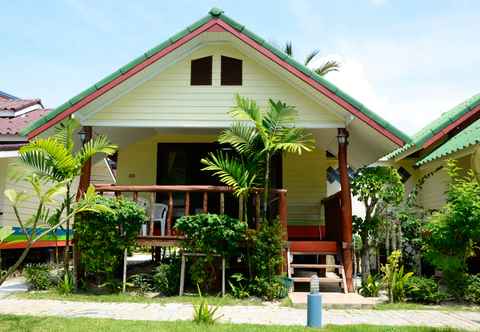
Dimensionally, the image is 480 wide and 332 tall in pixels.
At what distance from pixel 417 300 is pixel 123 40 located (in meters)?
8.14

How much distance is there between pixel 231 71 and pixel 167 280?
15.6 ft

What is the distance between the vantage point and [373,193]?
9.20m

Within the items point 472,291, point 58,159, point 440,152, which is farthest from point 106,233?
point 440,152

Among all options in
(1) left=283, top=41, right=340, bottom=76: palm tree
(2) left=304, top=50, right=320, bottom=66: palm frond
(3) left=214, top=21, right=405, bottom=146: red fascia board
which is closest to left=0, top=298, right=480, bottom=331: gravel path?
(3) left=214, top=21, right=405, bottom=146: red fascia board

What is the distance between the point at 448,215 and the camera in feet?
26.9

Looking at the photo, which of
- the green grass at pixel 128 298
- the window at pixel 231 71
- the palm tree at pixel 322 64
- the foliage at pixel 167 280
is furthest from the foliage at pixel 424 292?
the palm tree at pixel 322 64

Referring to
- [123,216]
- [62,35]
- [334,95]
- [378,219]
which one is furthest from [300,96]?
[62,35]

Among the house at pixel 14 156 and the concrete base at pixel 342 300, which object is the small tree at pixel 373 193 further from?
the house at pixel 14 156

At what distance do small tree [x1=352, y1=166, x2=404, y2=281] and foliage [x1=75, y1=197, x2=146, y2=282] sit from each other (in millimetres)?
4623

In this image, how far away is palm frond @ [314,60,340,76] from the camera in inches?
871

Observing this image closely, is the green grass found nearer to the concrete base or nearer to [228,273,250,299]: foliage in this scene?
[228,273,250,299]: foliage

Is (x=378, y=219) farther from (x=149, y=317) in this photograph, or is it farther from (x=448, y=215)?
(x=149, y=317)

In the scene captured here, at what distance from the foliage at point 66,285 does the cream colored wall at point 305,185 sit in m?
6.25

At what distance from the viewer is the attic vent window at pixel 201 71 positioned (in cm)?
972
